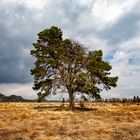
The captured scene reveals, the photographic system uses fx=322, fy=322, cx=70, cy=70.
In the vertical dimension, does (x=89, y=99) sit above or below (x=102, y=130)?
above

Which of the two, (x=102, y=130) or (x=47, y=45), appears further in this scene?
(x=47, y=45)

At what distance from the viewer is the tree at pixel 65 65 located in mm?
58031

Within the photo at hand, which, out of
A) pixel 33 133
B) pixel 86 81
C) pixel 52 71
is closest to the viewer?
pixel 33 133

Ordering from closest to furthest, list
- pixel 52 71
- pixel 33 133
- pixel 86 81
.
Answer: pixel 33 133, pixel 86 81, pixel 52 71

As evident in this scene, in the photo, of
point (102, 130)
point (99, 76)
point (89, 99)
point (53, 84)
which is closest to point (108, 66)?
point (99, 76)

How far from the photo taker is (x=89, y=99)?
195 feet

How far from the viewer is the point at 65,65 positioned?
5950 centimetres

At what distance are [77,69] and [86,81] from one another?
154 inches

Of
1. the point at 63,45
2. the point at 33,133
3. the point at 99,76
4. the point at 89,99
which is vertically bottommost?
the point at 33,133

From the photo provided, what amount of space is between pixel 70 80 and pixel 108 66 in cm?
744

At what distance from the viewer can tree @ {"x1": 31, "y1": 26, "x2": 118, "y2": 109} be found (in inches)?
2285

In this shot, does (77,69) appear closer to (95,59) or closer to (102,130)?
(95,59)

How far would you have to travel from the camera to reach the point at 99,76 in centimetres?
5894

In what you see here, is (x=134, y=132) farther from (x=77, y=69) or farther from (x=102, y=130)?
(x=77, y=69)
